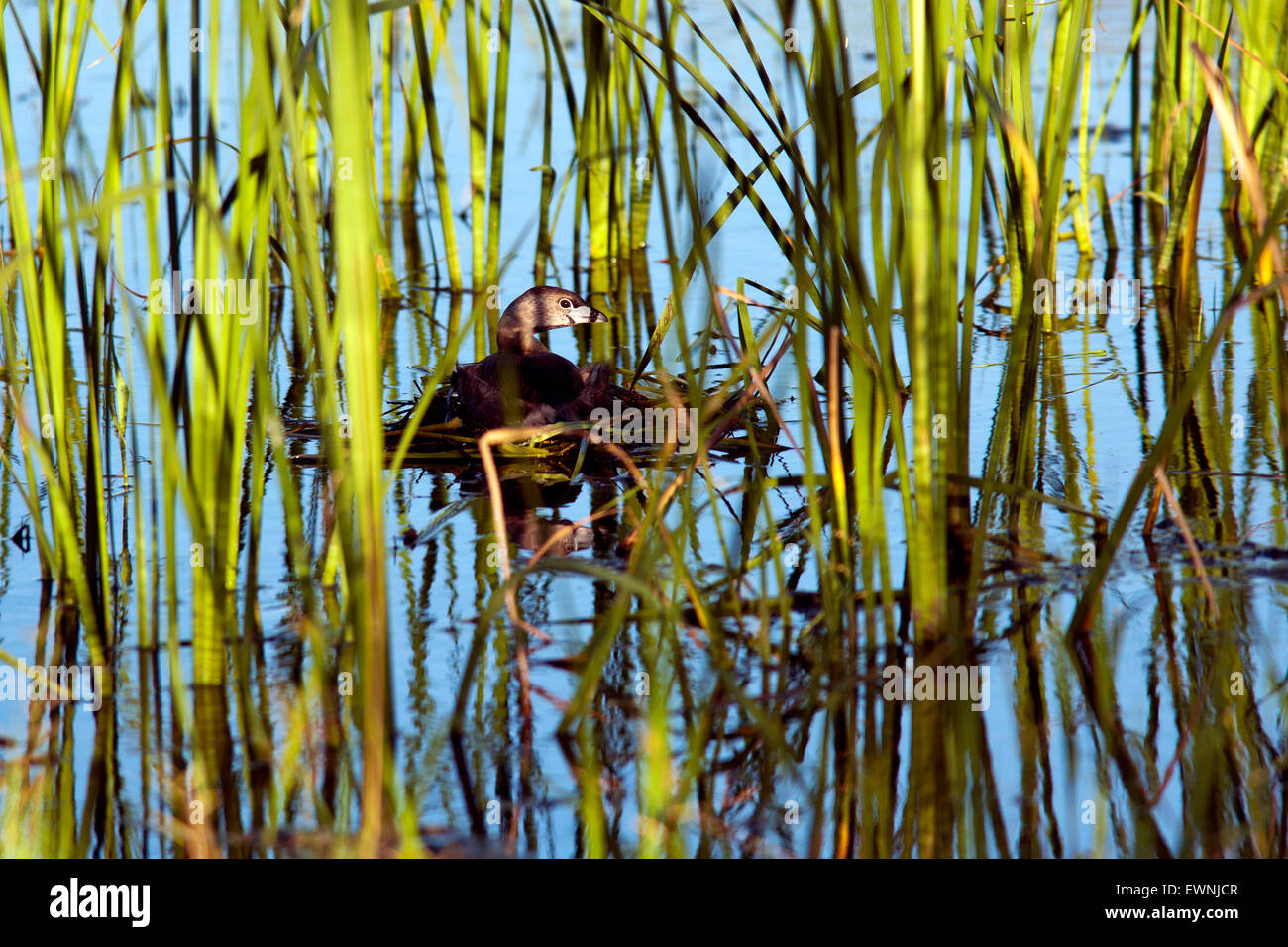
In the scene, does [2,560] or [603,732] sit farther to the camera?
[2,560]

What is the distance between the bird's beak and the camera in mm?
3879

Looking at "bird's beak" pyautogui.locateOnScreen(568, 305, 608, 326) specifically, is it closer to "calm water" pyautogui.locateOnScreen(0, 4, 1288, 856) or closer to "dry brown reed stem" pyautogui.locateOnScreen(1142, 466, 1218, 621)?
"calm water" pyautogui.locateOnScreen(0, 4, 1288, 856)

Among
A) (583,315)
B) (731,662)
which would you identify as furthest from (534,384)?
(731,662)

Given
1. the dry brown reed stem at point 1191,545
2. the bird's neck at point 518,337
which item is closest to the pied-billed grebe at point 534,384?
the bird's neck at point 518,337

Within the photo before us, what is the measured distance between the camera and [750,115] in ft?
23.5

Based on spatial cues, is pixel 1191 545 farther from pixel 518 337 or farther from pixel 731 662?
pixel 518 337

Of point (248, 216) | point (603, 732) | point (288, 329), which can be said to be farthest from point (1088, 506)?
point (288, 329)

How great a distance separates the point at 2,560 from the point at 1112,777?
1.95 m

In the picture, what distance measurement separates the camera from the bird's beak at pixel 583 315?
3.88 metres

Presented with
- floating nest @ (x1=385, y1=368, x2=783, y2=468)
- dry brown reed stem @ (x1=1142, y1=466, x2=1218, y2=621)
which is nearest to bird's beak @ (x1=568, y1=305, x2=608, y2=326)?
floating nest @ (x1=385, y1=368, x2=783, y2=468)

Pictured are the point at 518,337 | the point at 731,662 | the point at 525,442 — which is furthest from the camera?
the point at 518,337

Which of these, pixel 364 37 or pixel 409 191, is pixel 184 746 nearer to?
pixel 364 37

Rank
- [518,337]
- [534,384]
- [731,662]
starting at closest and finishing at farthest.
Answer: [731,662]
[534,384]
[518,337]

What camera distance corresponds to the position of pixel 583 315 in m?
3.91
